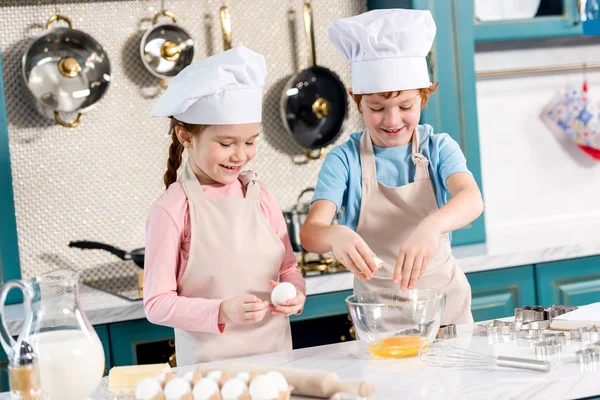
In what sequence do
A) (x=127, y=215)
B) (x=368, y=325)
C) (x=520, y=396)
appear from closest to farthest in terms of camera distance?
(x=520, y=396)
(x=368, y=325)
(x=127, y=215)

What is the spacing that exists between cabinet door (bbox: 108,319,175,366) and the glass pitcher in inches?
42.0

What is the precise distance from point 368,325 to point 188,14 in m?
1.75

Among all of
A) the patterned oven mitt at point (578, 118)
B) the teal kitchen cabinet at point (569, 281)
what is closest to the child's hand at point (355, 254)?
the teal kitchen cabinet at point (569, 281)

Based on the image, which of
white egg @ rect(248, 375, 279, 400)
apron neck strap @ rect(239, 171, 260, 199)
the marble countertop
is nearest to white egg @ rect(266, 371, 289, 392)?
white egg @ rect(248, 375, 279, 400)

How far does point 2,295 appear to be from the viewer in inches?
47.4

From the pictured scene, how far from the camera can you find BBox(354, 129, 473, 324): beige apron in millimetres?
1877

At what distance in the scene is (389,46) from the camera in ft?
5.86

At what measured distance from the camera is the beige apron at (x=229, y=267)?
64.6 inches

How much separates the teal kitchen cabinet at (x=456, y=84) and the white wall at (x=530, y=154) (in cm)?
37

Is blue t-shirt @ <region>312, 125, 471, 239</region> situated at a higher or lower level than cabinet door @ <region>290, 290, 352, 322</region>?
higher

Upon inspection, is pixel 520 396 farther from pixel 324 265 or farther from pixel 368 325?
pixel 324 265

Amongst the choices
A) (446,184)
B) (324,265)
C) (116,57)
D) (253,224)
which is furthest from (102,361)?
(116,57)

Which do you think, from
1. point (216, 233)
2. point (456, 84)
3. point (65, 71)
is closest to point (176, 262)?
point (216, 233)

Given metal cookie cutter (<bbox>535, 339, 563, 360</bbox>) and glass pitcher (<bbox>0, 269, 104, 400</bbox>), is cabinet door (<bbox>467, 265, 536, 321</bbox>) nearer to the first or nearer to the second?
metal cookie cutter (<bbox>535, 339, 563, 360</bbox>)
